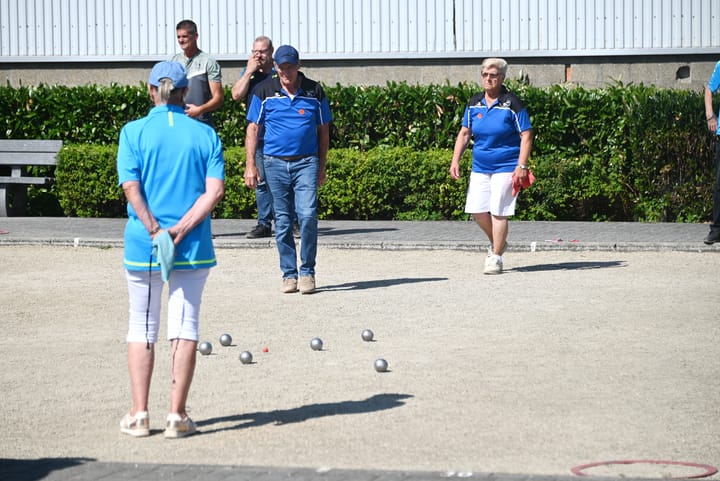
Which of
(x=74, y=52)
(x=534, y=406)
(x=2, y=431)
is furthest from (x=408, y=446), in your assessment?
(x=74, y=52)

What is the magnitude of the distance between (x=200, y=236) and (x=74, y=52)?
1390 cm

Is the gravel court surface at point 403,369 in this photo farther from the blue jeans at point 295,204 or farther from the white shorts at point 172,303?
the white shorts at point 172,303

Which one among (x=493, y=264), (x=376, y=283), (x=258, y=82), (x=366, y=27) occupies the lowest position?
(x=376, y=283)

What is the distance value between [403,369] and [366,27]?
11.5m

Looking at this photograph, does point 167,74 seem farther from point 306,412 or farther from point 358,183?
point 358,183

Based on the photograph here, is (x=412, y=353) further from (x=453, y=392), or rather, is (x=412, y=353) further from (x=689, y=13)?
(x=689, y=13)

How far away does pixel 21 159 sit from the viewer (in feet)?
54.6

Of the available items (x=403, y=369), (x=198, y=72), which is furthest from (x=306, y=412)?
(x=198, y=72)

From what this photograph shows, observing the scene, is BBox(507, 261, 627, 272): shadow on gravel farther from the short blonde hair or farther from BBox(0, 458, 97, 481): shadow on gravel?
BBox(0, 458, 97, 481): shadow on gravel

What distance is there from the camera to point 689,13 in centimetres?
1762

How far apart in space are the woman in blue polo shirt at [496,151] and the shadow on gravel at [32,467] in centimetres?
649

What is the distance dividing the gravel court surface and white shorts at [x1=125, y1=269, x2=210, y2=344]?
479 mm

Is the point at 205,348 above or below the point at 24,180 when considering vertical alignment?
below

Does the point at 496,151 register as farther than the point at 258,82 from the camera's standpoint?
No
